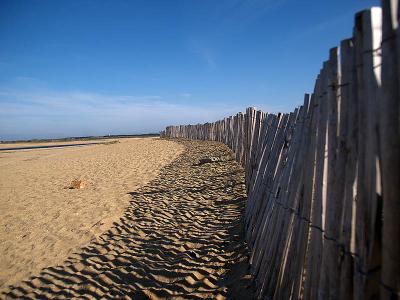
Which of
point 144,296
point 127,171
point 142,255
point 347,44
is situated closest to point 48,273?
point 142,255

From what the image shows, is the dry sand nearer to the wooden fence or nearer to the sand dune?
the sand dune

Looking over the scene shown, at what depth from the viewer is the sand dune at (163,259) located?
3420 millimetres

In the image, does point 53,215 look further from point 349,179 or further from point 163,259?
point 349,179

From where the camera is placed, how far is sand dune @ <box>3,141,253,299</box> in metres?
3.42

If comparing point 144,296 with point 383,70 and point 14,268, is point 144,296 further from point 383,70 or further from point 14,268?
point 383,70

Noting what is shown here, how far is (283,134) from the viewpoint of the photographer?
3.17 meters

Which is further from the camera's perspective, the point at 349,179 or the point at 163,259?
the point at 163,259

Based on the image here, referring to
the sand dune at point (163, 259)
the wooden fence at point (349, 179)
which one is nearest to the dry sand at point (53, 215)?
the sand dune at point (163, 259)

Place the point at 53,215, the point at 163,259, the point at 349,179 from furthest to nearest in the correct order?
the point at 53,215
the point at 163,259
the point at 349,179

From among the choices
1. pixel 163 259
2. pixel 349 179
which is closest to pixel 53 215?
pixel 163 259

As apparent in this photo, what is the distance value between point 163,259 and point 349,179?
10.8ft

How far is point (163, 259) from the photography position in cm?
425

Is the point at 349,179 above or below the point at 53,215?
above

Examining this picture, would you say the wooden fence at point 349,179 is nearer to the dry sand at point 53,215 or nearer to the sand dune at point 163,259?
the sand dune at point 163,259
